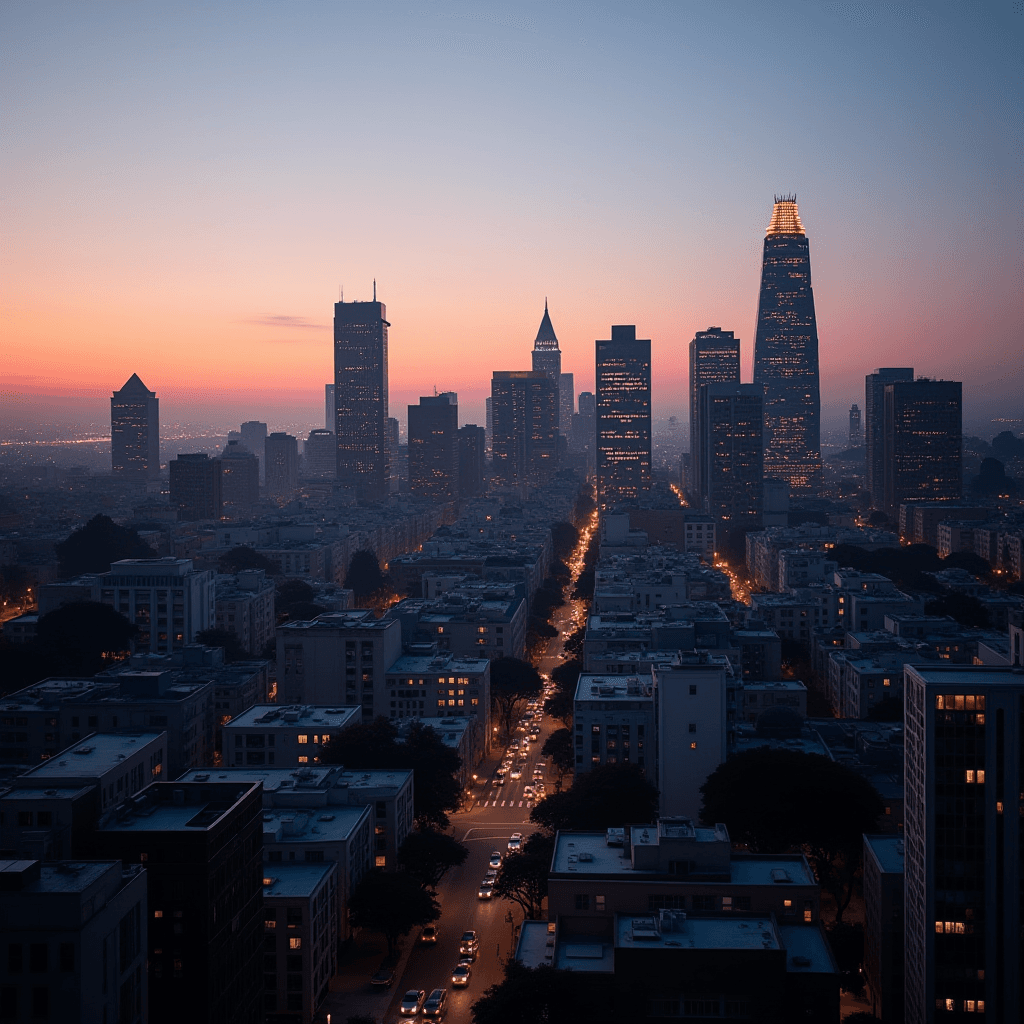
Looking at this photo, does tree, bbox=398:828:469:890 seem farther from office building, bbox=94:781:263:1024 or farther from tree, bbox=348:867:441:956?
office building, bbox=94:781:263:1024

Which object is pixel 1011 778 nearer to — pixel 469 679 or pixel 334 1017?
pixel 334 1017

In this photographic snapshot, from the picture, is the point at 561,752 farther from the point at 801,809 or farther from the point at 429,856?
the point at 801,809

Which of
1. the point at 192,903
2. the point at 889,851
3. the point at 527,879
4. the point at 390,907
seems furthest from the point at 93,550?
the point at 889,851

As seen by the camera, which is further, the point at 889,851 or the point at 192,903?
the point at 889,851

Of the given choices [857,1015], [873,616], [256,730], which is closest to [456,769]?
[256,730]

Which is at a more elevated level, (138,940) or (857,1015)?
(138,940)
